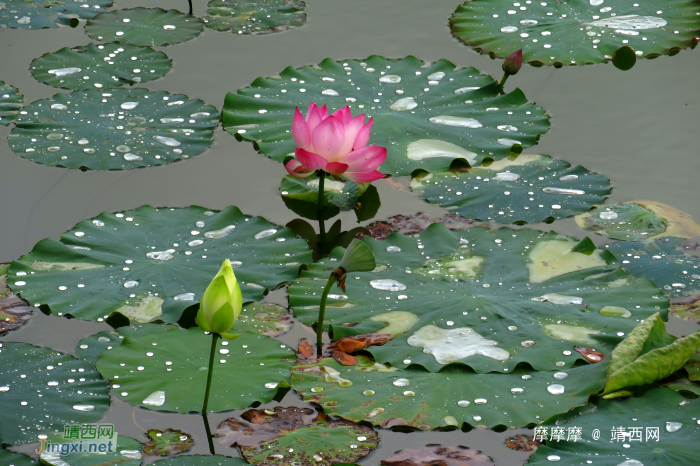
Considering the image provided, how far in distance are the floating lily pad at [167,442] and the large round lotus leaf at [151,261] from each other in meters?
0.36

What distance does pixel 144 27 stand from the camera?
364cm

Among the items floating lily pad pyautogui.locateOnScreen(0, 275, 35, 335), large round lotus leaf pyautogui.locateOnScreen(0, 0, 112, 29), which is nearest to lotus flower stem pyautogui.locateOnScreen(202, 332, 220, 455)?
floating lily pad pyautogui.locateOnScreen(0, 275, 35, 335)

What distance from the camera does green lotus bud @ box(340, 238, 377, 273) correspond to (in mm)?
1754

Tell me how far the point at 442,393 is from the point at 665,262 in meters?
0.89

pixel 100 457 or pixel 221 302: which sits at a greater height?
pixel 221 302

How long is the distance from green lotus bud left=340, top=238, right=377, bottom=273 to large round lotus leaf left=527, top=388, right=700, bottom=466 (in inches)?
21.4

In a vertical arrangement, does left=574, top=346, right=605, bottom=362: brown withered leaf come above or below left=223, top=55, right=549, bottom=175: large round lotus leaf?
below

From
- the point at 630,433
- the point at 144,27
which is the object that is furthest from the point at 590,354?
the point at 144,27

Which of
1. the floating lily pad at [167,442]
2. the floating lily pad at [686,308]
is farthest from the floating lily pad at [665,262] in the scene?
the floating lily pad at [167,442]

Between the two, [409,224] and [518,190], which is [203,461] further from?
[518,190]

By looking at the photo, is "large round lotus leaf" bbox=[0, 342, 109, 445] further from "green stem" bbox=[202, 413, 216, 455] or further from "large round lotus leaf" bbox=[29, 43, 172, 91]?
"large round lotus leaf" bbox=[29, 43, 172, 91]

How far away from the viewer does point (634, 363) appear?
1.66 m

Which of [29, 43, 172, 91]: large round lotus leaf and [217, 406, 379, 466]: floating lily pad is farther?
[29, 43, 172, 91]: large round lotus leaf

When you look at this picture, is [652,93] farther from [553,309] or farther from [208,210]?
[208,210]
